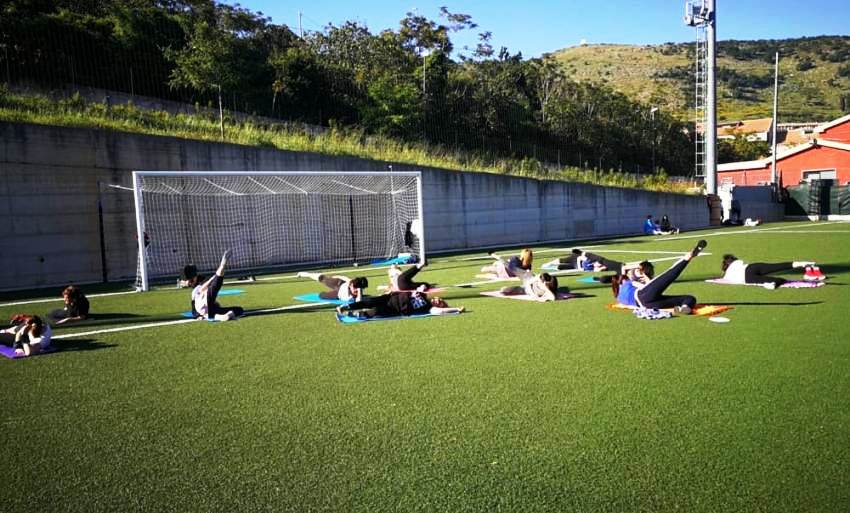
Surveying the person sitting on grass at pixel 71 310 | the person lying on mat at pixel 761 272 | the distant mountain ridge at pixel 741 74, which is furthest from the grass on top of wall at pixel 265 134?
the distant mountain ridge at pixel 741 74

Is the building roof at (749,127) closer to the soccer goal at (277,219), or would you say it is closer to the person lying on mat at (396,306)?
the soccer goal at (277,219)

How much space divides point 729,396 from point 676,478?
1718 mm

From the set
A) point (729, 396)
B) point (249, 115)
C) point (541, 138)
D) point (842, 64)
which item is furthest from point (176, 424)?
point (842, 64)

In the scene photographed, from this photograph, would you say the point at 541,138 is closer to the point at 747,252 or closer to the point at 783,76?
the point at 747,252

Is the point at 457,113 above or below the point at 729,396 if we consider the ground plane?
above

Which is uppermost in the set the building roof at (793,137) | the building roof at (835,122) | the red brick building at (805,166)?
the building roof at (793,137)

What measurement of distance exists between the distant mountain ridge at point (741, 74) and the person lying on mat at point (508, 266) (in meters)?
64.5

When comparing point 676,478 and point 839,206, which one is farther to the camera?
point 839,206

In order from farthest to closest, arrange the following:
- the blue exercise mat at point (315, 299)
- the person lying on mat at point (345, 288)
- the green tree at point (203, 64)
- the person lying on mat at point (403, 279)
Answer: the green tree at point (203, 64)
the blue exercise mat at point (315, 299)
the person lying on mat at point (345, 288)
the person lying on mat at point (403, 279)

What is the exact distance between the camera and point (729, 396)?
4.88 m

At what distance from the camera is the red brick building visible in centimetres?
3802

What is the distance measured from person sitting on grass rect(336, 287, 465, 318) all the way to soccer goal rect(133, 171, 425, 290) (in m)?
7.89

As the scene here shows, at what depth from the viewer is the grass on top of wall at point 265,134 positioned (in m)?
17.0

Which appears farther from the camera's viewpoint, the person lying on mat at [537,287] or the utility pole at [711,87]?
the utility pole at [711,87]
